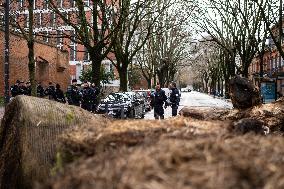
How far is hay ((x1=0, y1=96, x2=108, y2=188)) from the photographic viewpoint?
16.0 feet

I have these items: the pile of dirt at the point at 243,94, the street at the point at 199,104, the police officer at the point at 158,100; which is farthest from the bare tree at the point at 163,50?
the pile of dirt at the point at 243,94

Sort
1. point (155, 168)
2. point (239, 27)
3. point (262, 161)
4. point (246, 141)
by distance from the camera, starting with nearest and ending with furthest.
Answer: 1. point (155, 168)
2. point (262, 161)
3. point (246, 141)
4. point (239, 27)

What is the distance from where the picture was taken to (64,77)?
52406mm

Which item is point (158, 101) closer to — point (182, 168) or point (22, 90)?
point (22, 90)

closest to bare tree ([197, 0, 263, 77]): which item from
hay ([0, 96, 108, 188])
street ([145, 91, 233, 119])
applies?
street ([145, 91, 233, 119])

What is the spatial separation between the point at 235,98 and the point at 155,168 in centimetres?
928

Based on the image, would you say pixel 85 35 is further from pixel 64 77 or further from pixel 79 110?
pixel 64 77

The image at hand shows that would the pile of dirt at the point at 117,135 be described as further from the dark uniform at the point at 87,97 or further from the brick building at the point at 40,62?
the brick building at the point at 40,62

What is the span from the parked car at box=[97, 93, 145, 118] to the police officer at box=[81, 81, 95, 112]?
1.08m

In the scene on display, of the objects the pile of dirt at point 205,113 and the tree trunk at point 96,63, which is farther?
the tree trunk at point 96,63

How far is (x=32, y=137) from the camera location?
4988 millimetres

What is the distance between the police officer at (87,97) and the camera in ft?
66.8

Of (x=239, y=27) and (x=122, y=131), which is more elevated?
(x=239, y=27)

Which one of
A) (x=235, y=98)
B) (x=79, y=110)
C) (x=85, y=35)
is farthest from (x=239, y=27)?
(x=79, y=110)
